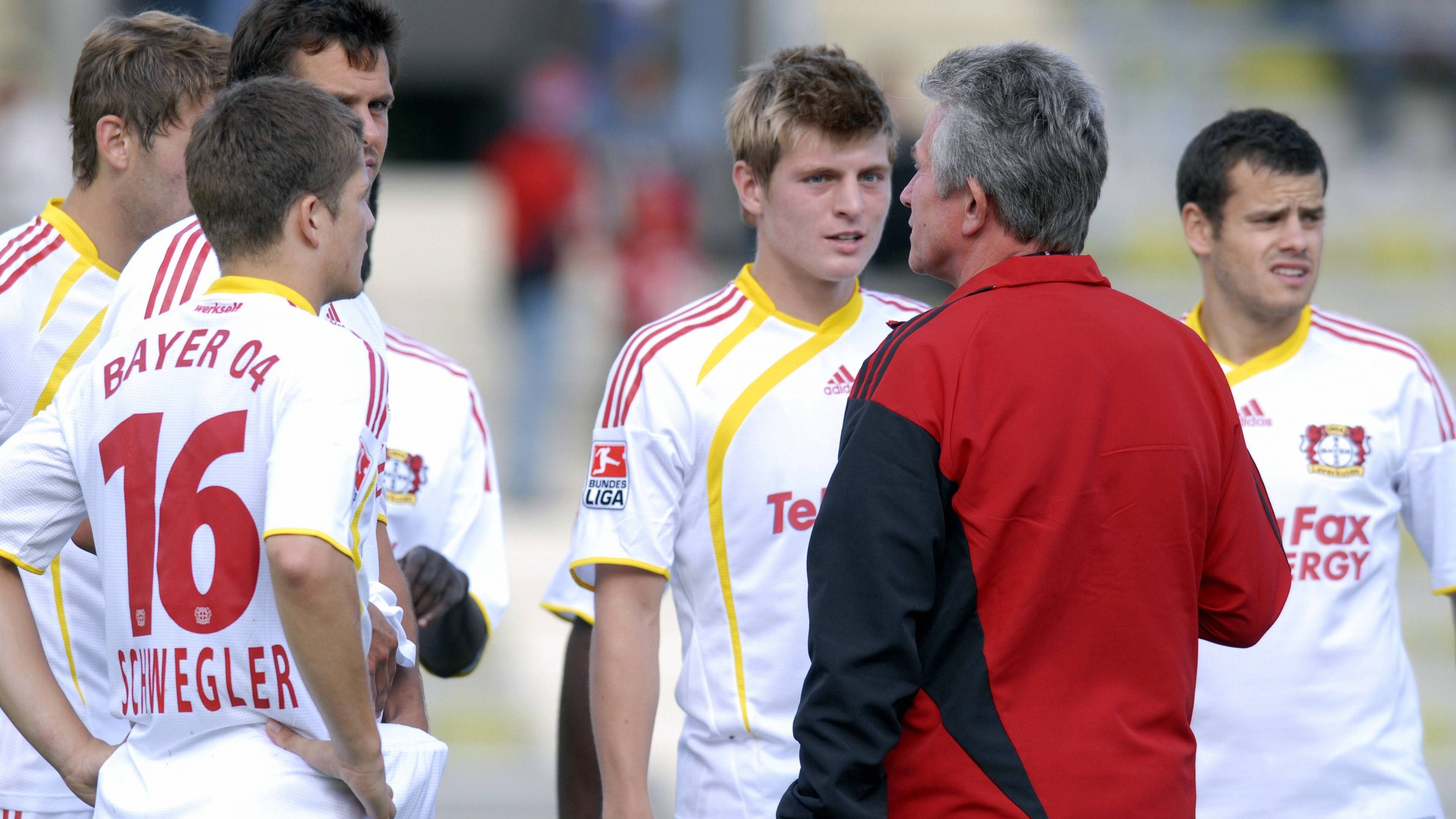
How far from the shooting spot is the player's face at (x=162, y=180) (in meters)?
2.92

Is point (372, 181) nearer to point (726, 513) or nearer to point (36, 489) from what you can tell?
point (36, 489)

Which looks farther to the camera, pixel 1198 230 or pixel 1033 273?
pixel 1198 230

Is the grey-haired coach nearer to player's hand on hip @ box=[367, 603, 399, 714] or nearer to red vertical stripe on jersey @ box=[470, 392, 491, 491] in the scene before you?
player's hand on hip @ box=[367, 603, 399, 714]

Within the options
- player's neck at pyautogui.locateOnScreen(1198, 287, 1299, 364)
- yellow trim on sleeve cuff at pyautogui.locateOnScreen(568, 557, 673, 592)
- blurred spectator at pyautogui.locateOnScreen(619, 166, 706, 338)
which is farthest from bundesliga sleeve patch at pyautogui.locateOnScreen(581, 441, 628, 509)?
blurred spectator at pyautogui.locateOnScreen(619, 166, 706, 338)

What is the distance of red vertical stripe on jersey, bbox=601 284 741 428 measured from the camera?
10.4ft

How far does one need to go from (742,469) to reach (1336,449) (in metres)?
1.36

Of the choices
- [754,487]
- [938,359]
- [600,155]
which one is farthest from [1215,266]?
[600,155]

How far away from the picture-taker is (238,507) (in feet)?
7.08

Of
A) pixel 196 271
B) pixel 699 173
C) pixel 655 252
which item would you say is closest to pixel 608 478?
pixel 196 271

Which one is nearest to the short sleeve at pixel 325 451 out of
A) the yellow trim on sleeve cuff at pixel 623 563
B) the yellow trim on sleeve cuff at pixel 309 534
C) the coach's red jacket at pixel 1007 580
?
the yellow trim on sleeve cuff at pixel 309 534

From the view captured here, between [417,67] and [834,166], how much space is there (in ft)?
47.5

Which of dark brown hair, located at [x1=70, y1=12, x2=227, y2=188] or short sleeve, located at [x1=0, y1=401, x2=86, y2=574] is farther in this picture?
dark brown hair, located at [x1=70, y1=12, x2=227, y2=188]

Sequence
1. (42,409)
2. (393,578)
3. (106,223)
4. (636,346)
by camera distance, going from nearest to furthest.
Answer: (393,578)
(42,409)
(106,223)
(636,346)

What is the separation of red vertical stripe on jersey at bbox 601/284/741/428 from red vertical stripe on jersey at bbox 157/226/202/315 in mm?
916
